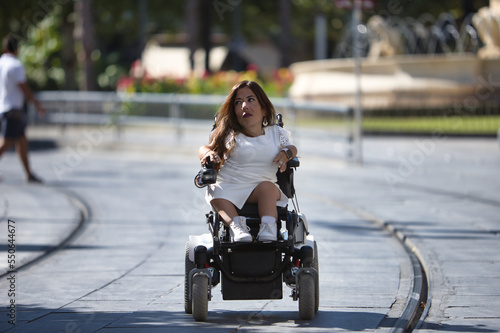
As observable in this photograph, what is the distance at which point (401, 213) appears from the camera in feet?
35.7

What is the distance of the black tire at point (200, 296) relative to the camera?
229 inches

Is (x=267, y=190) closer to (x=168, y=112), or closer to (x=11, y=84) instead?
(x=11, y=84)

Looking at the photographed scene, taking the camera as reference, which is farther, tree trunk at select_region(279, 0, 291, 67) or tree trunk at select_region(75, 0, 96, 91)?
tree trunk at select_region(279, 0, 291, 67)

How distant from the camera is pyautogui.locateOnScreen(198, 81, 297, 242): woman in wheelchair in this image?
237 inches

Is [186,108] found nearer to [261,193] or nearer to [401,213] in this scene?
[401,213]

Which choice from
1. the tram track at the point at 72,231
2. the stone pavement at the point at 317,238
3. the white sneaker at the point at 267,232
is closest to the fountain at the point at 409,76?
the stone pavement at the point at 317,238

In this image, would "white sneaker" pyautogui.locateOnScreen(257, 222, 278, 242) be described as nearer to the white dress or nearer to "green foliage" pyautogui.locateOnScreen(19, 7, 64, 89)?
the white dress

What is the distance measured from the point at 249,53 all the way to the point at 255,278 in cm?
7104

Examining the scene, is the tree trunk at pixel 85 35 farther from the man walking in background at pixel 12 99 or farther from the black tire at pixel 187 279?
the black tire at pixel 187 279

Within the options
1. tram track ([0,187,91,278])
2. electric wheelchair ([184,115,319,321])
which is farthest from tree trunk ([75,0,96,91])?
electric wheelchair ([184,115,319,321])

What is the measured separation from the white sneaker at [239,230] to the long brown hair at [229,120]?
41 cm

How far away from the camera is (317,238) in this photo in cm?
938

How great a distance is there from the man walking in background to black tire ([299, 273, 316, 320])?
28.6 ft

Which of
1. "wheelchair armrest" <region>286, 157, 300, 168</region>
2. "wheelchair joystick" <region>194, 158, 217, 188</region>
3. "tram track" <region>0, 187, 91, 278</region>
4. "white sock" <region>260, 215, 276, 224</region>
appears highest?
"wheelchair armrest" <region>286, 157, 300, 168</region>
